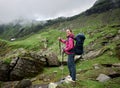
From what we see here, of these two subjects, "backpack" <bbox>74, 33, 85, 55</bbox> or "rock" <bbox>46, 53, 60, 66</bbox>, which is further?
"rock" <bbox>46, 53, 60, 66</bbox>

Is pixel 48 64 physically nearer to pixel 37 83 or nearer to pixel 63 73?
pixel 63 73

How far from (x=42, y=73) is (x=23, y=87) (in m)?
8.47

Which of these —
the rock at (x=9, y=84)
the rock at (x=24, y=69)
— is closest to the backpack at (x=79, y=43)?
the rock at (x=9, y=84)

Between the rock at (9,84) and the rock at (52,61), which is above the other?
the rock at (52,61)

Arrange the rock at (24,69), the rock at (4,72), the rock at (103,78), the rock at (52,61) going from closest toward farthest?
the rock at (103,78) → the rock at (24,69) → the rock at (4,72) → the rock at (52,61)

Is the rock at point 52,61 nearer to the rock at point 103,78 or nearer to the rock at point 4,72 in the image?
the rock at point 4,72

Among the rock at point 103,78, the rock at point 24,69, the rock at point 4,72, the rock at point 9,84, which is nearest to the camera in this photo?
the rock at point 103,78

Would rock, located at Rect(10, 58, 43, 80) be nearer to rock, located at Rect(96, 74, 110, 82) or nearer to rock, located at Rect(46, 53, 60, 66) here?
rock, located at Rect(46, 53, 60, 66)

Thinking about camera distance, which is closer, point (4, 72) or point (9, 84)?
point (9, 84)

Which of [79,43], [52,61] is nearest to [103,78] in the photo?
[79,43]

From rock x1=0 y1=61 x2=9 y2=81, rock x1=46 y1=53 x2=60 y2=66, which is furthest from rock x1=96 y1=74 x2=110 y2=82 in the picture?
rock x1=46 y1=53 x2=60 y2=66

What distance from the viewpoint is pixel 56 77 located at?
3378 centimetres

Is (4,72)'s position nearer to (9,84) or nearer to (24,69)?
(24,69)

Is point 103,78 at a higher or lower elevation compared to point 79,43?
lower
